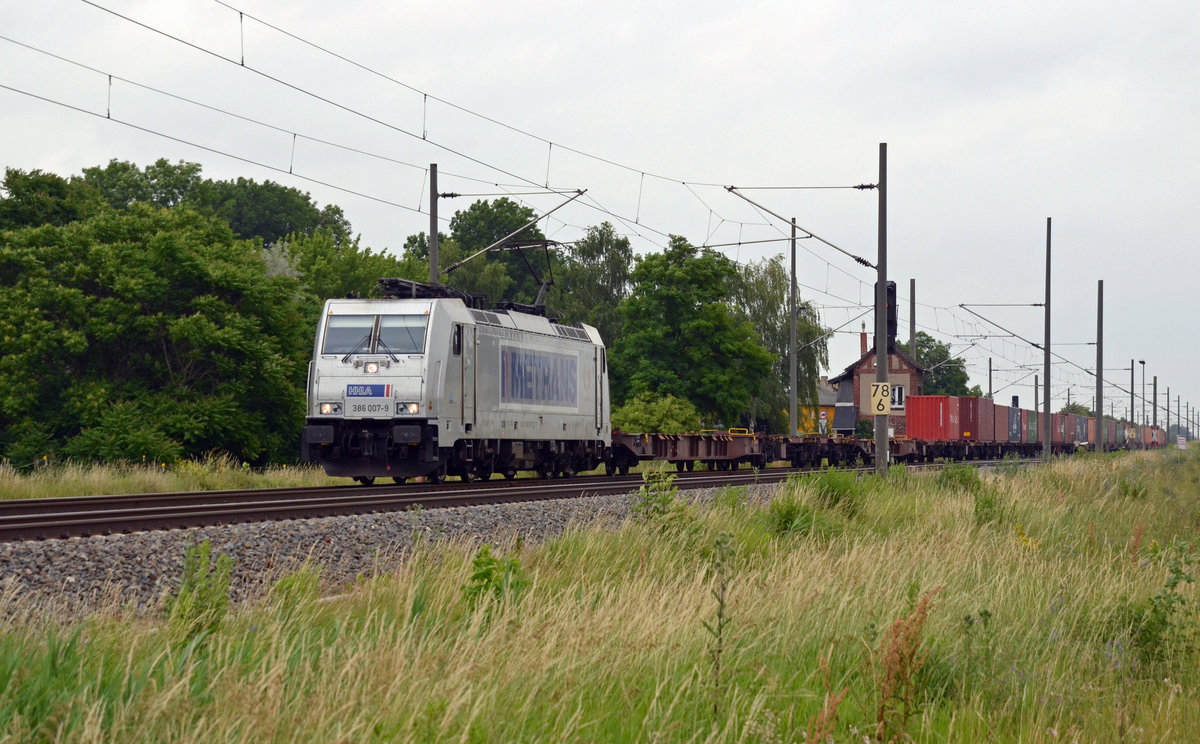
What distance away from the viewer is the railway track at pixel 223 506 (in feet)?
40.6

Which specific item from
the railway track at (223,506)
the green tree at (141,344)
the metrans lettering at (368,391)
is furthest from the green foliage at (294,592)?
the green tree at (141,344)

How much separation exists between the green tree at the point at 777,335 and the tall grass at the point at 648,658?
150 ft

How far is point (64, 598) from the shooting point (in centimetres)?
757

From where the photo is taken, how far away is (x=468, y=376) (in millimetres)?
23969

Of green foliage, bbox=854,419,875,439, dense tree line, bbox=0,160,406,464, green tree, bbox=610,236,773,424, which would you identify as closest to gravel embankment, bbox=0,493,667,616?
dense tree line, bbox=0,160,406,464

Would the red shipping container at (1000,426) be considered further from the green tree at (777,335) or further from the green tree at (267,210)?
the green tree at (267,210)

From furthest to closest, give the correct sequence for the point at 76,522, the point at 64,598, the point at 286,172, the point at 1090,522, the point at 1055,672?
the point at 286,172
the point at 1090,522
the point at 76,522
the point at 64,598
the point at 1055,672

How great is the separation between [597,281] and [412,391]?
40.4m

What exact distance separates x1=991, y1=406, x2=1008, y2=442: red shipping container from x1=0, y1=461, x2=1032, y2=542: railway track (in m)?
43.6

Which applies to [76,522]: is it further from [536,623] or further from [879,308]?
[879,308]

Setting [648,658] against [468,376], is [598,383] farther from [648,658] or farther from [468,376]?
[648,658]

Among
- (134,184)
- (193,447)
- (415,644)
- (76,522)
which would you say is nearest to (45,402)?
(193,447)

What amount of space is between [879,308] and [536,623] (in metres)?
17.6

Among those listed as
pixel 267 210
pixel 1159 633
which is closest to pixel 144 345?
pixel 1159 633
